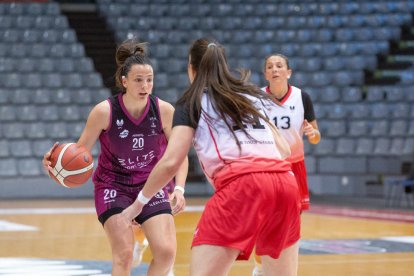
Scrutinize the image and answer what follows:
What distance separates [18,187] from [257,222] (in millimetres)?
14467

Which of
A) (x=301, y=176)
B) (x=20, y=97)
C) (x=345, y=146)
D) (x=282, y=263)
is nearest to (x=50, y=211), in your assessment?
(x=20, y=97)

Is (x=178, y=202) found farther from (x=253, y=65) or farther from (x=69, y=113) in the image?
(x=253, y=65)

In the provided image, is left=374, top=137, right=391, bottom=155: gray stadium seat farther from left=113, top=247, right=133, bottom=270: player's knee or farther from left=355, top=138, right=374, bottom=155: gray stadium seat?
left=113, top=247, right=133, bottom=270: player's knee

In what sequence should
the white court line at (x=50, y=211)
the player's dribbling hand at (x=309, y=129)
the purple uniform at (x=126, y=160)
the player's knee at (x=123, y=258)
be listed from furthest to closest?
the white court line at (x=50, y=211) → the player's dribbling hand at (x=309, y=129) → the purple uniform at (x=126, y=160) → the player's knee at (x=123, y=258)

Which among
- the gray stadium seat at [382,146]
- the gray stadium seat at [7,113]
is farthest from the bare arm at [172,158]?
the gray stadium seat at [7,113]

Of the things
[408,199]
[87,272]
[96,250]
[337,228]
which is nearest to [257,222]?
[87,272]

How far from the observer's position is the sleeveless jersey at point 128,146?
5.29m

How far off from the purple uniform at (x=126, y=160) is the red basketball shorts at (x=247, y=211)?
1.52m

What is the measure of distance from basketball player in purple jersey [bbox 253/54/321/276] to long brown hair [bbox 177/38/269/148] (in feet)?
8.07

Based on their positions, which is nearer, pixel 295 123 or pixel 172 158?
pixel 172 158

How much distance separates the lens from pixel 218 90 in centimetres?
379

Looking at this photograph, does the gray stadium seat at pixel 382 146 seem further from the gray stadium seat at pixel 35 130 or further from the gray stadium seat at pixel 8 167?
the gray stadium seat at pixel 8 167

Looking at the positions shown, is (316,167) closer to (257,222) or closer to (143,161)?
(143,161)

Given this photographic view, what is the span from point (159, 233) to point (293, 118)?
1.66 metres
